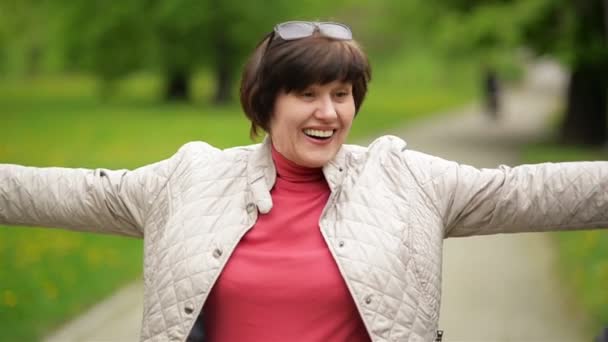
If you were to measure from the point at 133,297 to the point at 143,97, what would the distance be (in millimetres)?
30476

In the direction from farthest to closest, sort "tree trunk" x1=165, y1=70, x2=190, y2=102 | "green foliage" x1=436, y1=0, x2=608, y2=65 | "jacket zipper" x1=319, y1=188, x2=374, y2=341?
"tree trunk" x1=165, y1=70, x2=190, y2=102, "green foliage" x1=436, y1=0, x2=608, y2=65, "jacket zipper" x1=319, y1=188, x2=374, y2=341

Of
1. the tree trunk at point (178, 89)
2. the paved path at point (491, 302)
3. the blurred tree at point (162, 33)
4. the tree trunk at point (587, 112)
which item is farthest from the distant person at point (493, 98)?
the paved path at point (491, 302)

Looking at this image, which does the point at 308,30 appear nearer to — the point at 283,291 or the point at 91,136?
the point at 283,291

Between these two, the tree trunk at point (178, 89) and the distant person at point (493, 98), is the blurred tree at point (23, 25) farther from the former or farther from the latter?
the distant person at point (493, 98)

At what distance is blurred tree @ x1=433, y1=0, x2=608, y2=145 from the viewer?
14.8 metres

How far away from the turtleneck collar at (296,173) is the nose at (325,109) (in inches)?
6.8

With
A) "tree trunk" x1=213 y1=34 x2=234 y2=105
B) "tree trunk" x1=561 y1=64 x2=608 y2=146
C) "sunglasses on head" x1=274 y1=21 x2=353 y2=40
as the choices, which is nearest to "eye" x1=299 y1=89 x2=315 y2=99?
"sunglasses on head" x1=274 y1=21 x2=353 y2=40

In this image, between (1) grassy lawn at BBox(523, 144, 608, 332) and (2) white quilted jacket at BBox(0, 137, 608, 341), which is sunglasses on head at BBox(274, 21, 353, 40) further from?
(1) grassy lawn at BBox(523, 144, 608, 332)

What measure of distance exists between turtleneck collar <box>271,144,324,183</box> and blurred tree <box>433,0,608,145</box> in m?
12.8

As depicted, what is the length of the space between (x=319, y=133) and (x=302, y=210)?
212mm

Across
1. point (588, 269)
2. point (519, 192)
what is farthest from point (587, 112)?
point (519, 192)

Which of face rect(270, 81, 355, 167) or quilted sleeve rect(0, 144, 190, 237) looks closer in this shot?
face rect(270, 81, 355, 167)

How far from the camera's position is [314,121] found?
97.1 inches

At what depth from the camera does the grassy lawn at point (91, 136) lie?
6723 millimetres
